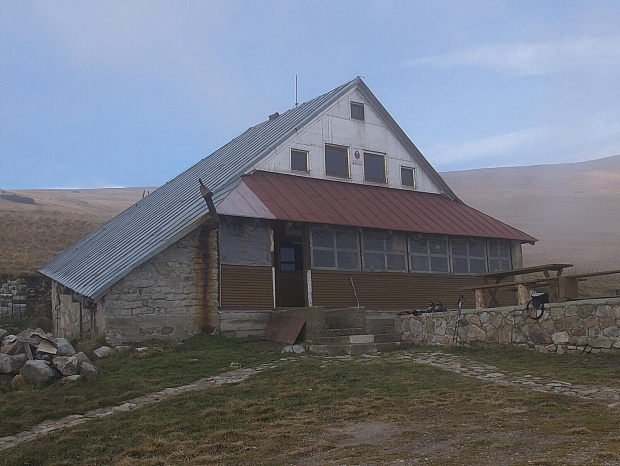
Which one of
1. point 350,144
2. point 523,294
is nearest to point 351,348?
point 523,294

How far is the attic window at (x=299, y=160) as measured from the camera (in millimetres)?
19859

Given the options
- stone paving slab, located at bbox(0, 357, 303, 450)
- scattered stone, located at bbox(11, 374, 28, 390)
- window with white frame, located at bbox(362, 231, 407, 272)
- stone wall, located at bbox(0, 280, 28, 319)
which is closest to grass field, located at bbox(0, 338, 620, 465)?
stone paving slab, located at bbox(0, 357, 303, 450)

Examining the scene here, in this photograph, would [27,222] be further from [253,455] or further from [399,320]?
[253,455]

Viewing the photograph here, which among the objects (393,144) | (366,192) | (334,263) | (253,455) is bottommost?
(253,455)

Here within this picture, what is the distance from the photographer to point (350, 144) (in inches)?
830

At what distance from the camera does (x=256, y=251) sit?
17.1 metres

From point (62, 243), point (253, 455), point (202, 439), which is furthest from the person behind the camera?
point (62, 243)

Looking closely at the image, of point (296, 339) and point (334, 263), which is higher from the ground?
point (334, 263)

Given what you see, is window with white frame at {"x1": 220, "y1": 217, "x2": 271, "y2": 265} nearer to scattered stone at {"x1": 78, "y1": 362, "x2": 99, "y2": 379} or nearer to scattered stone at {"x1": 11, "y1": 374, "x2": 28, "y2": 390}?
scattered stone at {"x1": 78, "y1": 362, "x2": 99, "y2": 379}

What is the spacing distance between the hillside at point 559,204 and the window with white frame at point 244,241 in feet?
108

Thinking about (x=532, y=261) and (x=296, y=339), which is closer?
(x=296, y=339)

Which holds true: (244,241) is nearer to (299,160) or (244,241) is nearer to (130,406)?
(299,160)

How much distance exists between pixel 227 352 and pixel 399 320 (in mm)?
4305

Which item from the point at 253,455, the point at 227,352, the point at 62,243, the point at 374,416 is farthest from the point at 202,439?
the point at 62,243
